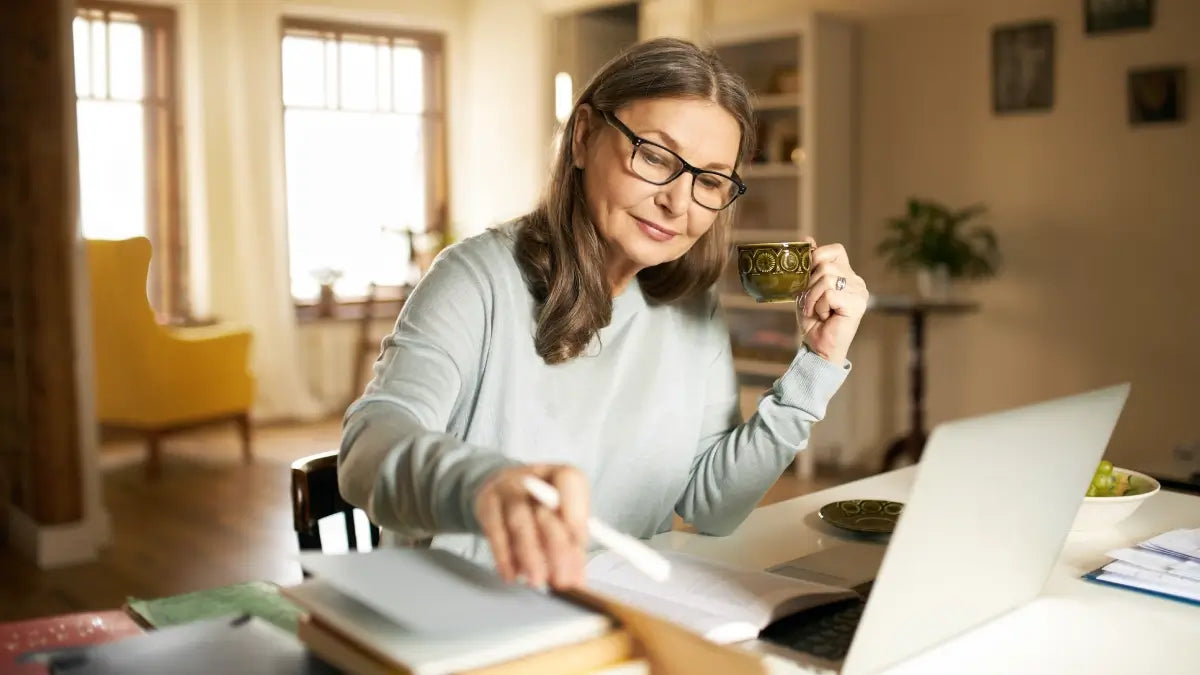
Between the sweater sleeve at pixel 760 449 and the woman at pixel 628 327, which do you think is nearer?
the woman at pixel 628 327

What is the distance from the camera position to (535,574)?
653mm

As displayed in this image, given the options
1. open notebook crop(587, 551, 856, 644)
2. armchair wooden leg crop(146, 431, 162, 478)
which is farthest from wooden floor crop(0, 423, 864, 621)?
open notebook crop(587, 551, 856, 644)

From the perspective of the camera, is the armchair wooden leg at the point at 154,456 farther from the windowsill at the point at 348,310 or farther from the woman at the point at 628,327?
the woman at the point at 628,327

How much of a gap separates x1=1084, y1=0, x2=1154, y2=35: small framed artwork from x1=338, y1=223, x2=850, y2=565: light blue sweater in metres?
3.08

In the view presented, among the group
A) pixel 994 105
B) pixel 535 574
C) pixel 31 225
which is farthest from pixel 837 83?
pixel 535 574

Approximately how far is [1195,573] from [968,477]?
1.72 ft

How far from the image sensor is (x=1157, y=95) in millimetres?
3809

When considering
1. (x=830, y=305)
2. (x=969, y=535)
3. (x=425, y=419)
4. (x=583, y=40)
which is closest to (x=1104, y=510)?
(x=830, y=305)

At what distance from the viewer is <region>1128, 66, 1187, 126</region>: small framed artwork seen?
3760 mm

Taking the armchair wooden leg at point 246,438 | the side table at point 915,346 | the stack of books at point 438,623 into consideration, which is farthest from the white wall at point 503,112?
the stack of books at point 438,623

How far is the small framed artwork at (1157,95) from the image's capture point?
3.76 metres

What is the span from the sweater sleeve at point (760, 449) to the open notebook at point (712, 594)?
367 millimetres

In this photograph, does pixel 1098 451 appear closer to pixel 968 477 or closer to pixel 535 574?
pixel 968 477

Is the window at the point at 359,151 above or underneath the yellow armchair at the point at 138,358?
above
